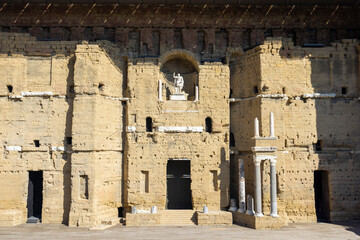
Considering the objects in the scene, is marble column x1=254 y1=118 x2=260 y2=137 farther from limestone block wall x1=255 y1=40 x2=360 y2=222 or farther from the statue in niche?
the statue in niche

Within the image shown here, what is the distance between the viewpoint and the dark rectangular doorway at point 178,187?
22.6m

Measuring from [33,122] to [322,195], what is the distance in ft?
61.0

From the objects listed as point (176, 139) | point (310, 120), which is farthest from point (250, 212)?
point (310, 120)

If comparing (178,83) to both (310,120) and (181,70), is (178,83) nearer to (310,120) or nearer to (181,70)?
(181,70)

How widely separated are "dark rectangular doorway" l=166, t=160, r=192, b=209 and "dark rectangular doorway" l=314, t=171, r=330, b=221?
8547 mm

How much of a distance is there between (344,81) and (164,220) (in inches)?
545

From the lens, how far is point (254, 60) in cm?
2036

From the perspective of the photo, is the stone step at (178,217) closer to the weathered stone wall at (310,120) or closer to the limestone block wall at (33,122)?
the weathered stone wall at (310,120)

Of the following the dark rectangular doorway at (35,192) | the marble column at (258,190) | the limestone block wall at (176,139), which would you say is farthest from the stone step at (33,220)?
the marble column at (258,190)

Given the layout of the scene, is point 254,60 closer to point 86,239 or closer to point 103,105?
point 103,105

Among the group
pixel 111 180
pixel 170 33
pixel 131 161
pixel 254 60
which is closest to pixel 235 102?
pixel 254 60

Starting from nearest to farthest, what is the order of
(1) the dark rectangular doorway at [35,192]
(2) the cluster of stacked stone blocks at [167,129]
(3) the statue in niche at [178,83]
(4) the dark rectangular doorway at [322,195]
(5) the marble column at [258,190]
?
1. (5) the marble column at [258,190]
2. (2) the cluster of stacked stone blocks at [167,129]
3. (4) the dark rectangular doorway at [322,195]
4. (3) the statue in niche at [178,83]
5. (1) the dark rectangular doorway at [35,192]

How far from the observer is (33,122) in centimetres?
1962

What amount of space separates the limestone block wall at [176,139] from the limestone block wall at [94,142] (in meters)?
0.99
